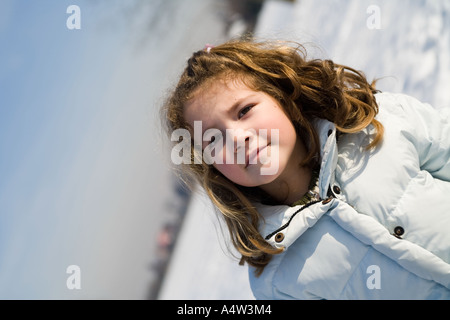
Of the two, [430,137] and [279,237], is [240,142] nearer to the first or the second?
[279,237]

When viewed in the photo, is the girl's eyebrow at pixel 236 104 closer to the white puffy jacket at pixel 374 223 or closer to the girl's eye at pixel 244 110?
the girl's eye at pixel 244 110

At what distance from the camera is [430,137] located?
1148 millimetres

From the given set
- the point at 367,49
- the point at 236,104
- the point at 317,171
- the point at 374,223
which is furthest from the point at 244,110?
the point at 367,49

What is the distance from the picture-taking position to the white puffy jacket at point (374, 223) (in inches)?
40.4

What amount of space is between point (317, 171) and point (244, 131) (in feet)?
1.00

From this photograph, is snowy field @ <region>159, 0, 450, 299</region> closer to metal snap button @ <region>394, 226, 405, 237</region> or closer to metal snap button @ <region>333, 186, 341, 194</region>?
metal snap button @ <region>333, 186, 341, 194</region>

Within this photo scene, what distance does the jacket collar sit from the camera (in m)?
1.08
